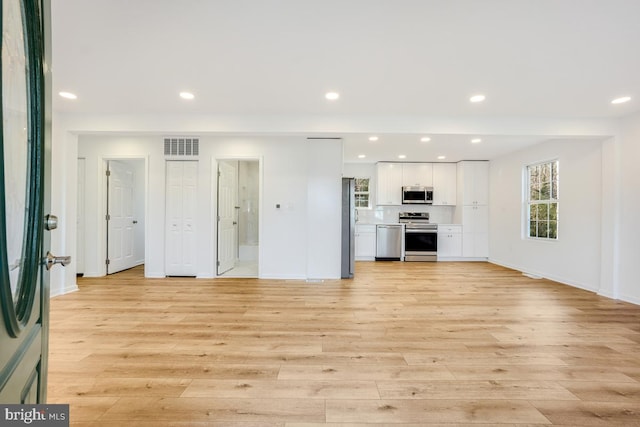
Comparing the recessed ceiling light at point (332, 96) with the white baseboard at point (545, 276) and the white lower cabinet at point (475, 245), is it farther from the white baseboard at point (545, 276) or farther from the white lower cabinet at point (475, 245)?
the white lower cabinet at point (475, 245)

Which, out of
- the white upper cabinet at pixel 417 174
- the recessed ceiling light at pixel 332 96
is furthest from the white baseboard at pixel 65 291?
the white upper cabinet at pixel 417 174

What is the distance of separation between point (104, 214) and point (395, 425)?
5.42 m

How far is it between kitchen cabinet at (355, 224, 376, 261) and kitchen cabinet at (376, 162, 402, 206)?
2.72 ft

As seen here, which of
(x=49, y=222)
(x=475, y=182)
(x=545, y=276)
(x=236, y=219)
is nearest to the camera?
(x=49, y=222)

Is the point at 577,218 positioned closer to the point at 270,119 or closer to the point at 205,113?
the point at 270,119


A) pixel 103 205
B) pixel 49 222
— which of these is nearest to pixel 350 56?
pixel 49 222

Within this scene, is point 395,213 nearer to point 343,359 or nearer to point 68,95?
point 343,359

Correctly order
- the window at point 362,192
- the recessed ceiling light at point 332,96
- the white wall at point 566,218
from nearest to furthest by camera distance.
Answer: the recessed ceiling light at point 332,96 < the white wall at point 566,218 < the window at point 362,192

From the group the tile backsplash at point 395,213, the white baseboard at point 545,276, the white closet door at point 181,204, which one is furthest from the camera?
the tile backsplash at point 395,213

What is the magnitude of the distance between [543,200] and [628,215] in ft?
4.90

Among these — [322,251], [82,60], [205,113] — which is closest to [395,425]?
[322,251]

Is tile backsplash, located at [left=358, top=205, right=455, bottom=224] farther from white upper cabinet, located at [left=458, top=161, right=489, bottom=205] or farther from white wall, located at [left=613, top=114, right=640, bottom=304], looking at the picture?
white wall, located at [left=613, top=114, right=640, bottom=304]

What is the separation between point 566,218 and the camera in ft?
15.7

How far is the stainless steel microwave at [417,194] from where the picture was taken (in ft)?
23.8
